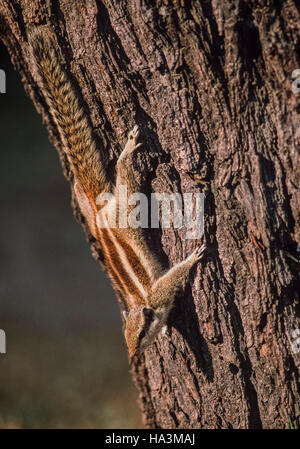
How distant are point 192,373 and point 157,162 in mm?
1300

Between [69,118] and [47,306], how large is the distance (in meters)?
3.92

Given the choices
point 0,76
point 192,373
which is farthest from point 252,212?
point 0,76

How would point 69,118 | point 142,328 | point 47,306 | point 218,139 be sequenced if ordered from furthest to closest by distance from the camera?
point 47,306
point 142,328
point 69,118
point 218,139

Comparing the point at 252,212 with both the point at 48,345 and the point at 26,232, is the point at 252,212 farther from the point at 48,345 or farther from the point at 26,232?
the point at 26,232

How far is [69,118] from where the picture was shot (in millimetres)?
2664

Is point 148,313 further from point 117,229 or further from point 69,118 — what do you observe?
point 69,118

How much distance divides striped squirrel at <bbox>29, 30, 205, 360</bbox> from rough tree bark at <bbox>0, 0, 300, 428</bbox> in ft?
0.21

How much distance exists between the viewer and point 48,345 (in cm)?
556

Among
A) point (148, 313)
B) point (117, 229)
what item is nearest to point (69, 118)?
point (117, 229)

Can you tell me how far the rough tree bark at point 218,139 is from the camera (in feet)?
7.14

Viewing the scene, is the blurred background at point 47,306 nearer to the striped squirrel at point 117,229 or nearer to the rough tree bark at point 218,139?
the striped squirrel at point 117,229

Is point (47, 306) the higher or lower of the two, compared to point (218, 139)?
lower

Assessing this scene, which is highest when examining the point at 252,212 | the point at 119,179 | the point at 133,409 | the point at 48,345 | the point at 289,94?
the point at 289,94

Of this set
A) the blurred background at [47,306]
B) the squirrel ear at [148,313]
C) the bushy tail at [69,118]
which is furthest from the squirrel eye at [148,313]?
the blurred background at [47,306]
